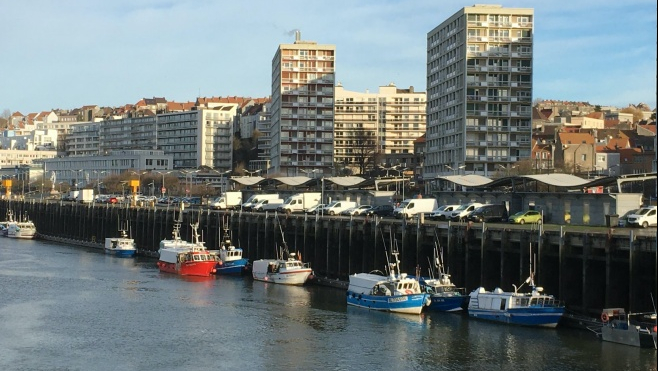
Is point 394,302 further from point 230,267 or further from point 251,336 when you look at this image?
point 230,267

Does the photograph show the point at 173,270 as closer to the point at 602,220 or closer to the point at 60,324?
the point at 60,324

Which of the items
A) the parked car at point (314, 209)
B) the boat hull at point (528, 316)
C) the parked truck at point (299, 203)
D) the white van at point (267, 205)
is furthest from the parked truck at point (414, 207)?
the boat hull at point (528, 316)

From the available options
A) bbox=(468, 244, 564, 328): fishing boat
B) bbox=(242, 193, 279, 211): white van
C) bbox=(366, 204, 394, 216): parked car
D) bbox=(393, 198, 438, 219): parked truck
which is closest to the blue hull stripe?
bbox=(468, 244, 564, 328): fishing boat

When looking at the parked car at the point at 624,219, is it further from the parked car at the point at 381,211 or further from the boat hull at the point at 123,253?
the boat hull at the point at 123,253

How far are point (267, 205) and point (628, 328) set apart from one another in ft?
208

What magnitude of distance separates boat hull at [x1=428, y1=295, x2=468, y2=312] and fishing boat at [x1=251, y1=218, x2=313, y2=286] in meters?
17.4

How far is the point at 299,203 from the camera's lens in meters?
103

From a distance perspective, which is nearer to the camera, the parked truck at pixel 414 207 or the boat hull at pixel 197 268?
the parked truck at pixel 414 207

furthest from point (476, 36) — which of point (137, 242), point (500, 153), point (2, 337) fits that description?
point (2, 337)

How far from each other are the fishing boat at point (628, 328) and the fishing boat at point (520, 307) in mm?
4118

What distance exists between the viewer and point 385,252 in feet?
236

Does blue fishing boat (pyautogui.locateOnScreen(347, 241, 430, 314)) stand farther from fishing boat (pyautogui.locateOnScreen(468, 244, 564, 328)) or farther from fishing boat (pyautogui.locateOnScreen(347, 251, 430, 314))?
fishing boat (pyautogui.locateOnScreen(468, 244, 564, 328))

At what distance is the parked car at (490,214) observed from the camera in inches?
3017

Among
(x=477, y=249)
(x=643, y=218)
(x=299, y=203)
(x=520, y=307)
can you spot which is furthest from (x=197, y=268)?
(x=643, y=218)
